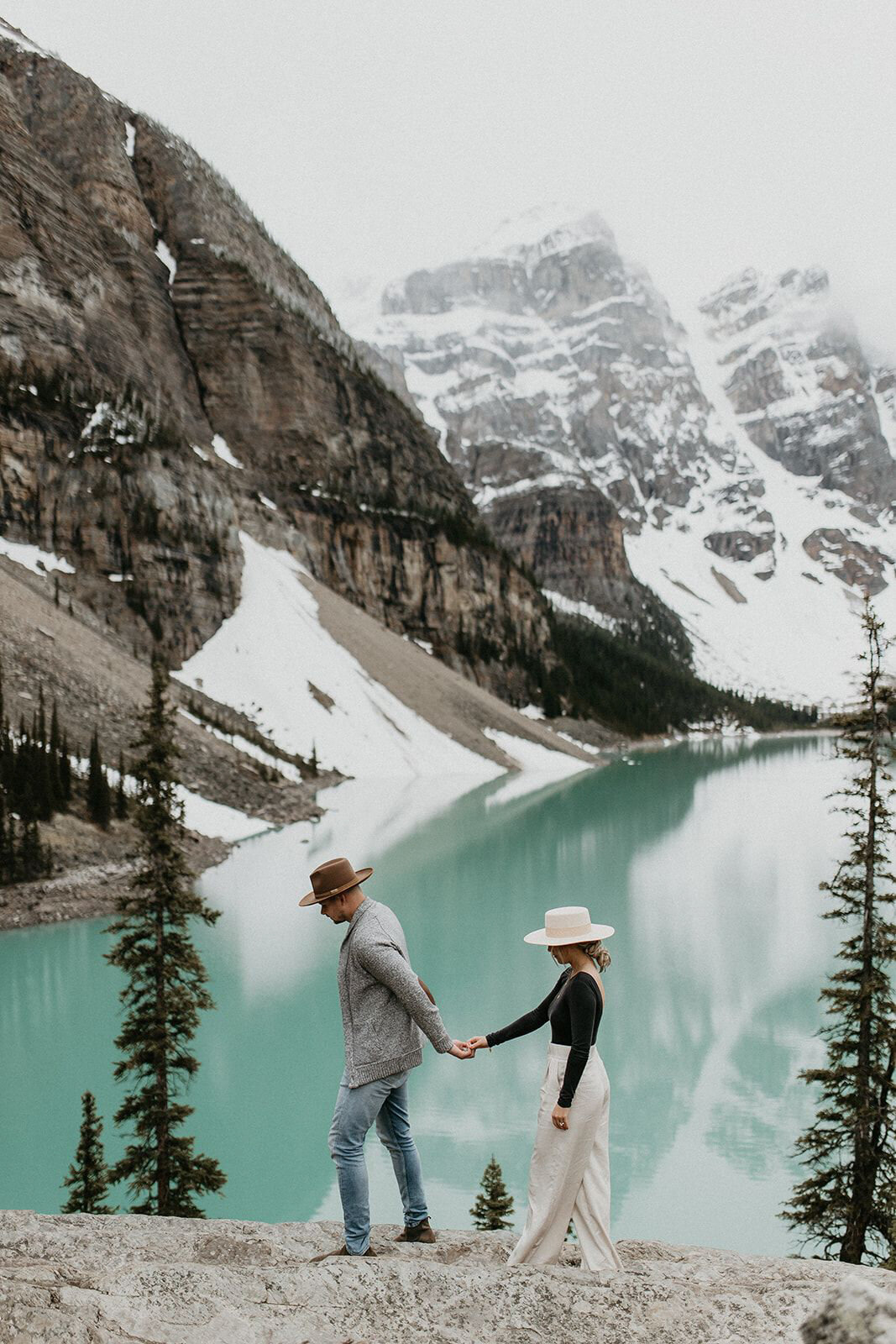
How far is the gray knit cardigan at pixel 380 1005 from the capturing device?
547 cm

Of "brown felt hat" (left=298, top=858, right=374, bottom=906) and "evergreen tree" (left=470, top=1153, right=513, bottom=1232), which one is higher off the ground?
"brown felt hat" (left=298, top=858, right=374, bottom=906)

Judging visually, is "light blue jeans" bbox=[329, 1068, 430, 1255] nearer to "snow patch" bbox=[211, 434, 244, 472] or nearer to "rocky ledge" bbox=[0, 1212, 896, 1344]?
"rocky ledge" bbox=[0, 1212, 896, 1344]

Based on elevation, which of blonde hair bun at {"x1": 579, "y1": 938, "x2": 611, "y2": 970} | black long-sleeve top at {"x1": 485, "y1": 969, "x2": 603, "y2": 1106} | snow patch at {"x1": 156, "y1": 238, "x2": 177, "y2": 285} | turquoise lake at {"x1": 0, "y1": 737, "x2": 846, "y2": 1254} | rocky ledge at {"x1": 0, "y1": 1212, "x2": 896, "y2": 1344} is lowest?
turquoise lake at {"x1": 0, "y1": 737, "x2": 846, "y2": 1254}

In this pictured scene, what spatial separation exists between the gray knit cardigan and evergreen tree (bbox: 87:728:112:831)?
25.3 meters

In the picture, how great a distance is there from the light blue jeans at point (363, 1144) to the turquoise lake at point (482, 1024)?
17.4ft

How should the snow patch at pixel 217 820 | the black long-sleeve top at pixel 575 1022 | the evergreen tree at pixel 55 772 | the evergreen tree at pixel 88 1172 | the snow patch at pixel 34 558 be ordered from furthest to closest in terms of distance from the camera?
the snow patch at pixel 34 558 → the snow patch at pixel 217 820 → the evergreen tree at pixel 55 772 → the evergreen tree at pixel 88 1172 → the black long-sleeve top at pixel 575 1022

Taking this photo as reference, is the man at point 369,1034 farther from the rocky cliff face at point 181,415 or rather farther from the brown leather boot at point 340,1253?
the rocky cliff face at point 181,415

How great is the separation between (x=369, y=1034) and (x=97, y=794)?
2611 cm

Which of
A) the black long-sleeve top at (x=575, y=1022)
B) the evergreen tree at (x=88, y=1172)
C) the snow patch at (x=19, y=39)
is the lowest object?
the evergreen tree at (x=88, y=1172)

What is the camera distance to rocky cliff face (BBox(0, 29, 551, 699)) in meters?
64.1

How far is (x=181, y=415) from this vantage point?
8519 centimetres

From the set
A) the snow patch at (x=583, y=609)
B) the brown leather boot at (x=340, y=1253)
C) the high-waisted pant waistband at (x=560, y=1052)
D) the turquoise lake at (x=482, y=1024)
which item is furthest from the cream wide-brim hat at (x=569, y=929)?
the snow patch at (x=583, y=609)

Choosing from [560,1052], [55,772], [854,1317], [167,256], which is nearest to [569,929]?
[560,1052]

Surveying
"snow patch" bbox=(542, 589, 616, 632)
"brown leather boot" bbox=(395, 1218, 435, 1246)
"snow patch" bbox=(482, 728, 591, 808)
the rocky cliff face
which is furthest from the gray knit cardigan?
"snow patch" bbox=(542, 589, 616, 632)
